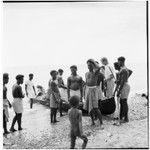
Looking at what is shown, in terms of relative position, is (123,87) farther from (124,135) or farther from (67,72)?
(67,72)

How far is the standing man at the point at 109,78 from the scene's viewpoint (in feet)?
24.6

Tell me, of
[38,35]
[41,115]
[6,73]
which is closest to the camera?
[6,73]

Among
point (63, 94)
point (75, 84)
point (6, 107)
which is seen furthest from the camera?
point (63, 94)

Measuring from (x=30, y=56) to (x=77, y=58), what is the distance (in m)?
0.91

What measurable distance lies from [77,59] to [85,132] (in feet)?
4.59

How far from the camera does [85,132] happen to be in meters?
6.80

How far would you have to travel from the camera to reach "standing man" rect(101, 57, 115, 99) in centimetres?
750

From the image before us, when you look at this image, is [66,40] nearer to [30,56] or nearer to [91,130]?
[30,56]

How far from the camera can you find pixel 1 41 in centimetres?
684

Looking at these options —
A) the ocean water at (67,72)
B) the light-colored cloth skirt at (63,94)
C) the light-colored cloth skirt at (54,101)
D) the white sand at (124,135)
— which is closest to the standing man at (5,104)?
the ocean water at (67,72)

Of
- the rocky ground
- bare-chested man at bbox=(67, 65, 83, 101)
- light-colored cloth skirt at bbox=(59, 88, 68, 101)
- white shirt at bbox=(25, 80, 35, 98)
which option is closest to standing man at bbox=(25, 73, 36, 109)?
white shirt at bbox=(25, 80, 35, 98)

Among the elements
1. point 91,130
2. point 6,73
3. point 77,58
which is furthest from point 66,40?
point 91,130

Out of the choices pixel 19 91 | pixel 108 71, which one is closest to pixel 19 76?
pixel 19 91

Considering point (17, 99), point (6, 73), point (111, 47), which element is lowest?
point (17, 99)
